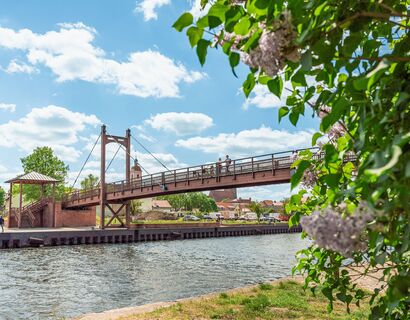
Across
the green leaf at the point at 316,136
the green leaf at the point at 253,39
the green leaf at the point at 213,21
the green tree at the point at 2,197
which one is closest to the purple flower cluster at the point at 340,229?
the green leaf at the point at 253,39

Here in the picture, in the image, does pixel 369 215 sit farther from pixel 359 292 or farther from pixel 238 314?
pixel 238 314

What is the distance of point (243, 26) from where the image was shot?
167 cm


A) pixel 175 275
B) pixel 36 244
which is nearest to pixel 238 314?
pixel 175 275

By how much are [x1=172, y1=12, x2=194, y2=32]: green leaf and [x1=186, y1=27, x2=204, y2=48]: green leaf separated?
1.9 inches

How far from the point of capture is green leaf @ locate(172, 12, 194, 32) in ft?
5.18

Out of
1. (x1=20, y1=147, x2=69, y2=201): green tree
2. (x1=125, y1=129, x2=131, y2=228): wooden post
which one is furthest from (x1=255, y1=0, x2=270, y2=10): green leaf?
(x1=20, y1=147, x2=69, y2=201): green tree

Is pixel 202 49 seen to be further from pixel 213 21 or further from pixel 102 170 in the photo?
pixel 102 170

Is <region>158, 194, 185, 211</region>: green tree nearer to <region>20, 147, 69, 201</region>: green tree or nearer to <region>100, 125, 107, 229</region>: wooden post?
<region>20, 147, 69, 201</region>: green tree

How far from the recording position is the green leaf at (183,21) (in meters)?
1.58

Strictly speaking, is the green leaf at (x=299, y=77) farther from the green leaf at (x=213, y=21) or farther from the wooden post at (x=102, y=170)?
the wooden post at (x=102, y=170)

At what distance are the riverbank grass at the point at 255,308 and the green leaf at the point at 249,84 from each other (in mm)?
6360

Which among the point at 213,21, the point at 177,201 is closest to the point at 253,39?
the point at 213,21

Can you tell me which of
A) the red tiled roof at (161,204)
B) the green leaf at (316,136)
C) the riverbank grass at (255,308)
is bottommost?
the riverbank grass at (255,308)

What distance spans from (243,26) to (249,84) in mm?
311
